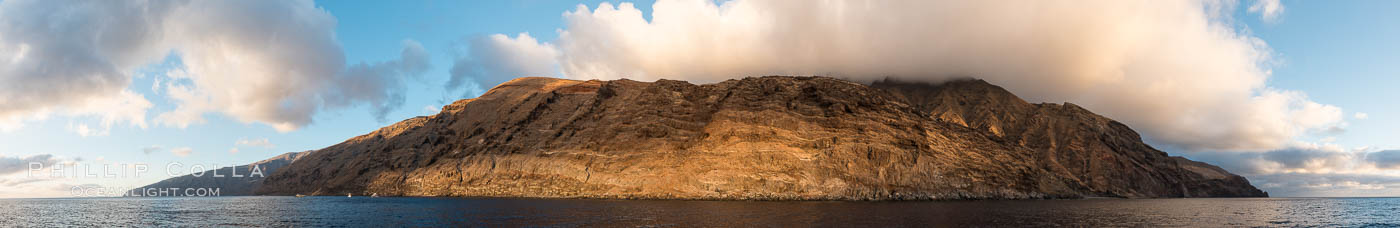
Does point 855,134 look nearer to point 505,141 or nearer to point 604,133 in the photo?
point 604,133

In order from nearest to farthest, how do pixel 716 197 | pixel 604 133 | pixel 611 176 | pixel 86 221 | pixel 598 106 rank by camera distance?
pixel 86 221
pixel 716 197
pixel 611 176
pixel 604 133
pixel 598 106

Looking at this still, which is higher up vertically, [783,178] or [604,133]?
[604,133]

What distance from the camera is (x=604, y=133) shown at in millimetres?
157125

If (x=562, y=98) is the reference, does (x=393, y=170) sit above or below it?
below

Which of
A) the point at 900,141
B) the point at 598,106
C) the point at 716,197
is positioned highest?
the point at 598,106

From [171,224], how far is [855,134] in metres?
120

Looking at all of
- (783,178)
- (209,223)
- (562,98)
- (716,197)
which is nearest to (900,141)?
(783,178)

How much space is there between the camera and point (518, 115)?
193m

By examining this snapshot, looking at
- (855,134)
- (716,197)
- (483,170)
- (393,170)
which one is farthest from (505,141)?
(855,134)

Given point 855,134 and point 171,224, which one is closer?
point 171,224

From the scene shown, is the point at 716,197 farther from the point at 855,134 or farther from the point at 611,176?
the point at 855,134

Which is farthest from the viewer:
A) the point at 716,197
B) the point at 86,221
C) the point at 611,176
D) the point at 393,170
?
the point at 393,170

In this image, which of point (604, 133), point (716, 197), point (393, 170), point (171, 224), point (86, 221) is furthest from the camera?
point (393, 170)

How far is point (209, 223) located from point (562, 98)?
127696 millimetres
